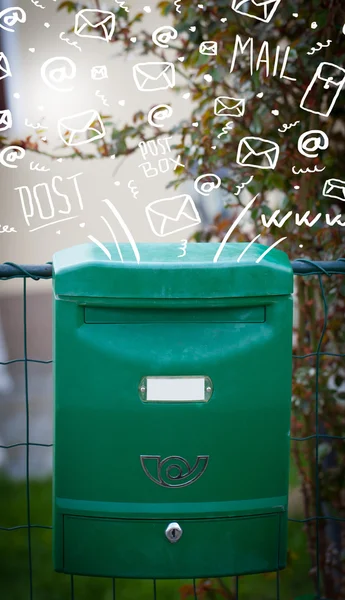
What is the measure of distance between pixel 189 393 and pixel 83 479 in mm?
299

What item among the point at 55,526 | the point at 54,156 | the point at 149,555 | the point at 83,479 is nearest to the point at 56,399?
the point at 83,479

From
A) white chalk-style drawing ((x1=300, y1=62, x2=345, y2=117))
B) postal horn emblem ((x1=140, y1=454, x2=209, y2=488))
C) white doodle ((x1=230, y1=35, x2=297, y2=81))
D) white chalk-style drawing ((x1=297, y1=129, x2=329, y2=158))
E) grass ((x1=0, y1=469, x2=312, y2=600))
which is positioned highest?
white doodle ((x1=230, y1=35, x2=297, y2=81))

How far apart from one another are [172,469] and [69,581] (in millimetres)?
2338

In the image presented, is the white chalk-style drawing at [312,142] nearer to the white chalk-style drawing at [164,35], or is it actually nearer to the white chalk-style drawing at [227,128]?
the white chalk-style drawing at [227,128]

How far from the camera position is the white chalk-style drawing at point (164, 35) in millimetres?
2585

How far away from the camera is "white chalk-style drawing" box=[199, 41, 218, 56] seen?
241 centimetres

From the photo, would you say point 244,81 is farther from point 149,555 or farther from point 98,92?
point 149,555

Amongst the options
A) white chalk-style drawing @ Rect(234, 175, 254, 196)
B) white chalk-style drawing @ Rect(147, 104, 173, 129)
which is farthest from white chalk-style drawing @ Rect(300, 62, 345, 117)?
white chalk-style drawing @ Rect(147, 104, 173, 129)

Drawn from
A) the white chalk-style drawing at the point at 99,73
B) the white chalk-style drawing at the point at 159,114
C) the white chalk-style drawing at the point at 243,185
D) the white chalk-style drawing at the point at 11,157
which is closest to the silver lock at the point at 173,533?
the white chalk-style drawing at the point at 11,157

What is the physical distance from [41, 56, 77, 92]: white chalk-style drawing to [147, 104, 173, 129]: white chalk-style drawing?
556mm

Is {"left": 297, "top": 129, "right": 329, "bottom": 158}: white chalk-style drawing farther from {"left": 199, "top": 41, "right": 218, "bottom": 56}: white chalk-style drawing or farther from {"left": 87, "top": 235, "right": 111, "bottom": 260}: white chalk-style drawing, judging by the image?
{"left": 87, "top": 235, "right": 111, "bottom": 260}: white chalk-style drawing

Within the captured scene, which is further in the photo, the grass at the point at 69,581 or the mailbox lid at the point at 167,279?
the grass at the point at 69,581

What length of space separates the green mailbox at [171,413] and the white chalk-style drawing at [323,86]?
1080 mm

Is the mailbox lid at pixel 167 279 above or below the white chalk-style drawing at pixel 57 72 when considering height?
below
